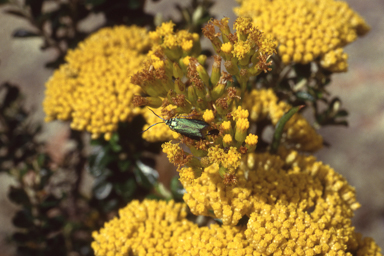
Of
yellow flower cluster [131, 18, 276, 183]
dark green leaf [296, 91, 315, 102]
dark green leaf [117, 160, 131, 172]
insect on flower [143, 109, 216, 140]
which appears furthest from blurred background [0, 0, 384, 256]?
insect on flower [143, 109, 216, 140]

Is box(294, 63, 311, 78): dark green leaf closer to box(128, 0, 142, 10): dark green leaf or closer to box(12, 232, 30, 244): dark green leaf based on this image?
box(128, 0, 142, 10): dark green leaf

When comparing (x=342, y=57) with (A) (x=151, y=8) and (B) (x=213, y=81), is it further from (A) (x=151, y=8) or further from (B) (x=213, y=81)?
(A) (x=151, y=8)

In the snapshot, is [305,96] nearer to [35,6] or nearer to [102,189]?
[102,189]

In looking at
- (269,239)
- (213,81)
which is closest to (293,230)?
(269,239)

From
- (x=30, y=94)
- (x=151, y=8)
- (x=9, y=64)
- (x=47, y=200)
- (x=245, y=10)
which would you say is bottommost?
(x=47, y=200)

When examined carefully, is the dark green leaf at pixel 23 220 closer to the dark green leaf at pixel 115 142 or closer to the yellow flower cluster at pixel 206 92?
the dark green leaf at pixel 115 142

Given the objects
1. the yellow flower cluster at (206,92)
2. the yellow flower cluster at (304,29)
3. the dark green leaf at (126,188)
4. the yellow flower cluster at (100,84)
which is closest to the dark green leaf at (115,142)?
the yellow flower cluster at (100,84)

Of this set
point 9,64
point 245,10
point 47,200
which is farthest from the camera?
point 9,64

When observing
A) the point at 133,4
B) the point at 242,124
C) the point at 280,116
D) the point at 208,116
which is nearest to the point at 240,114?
the point at 242,124
